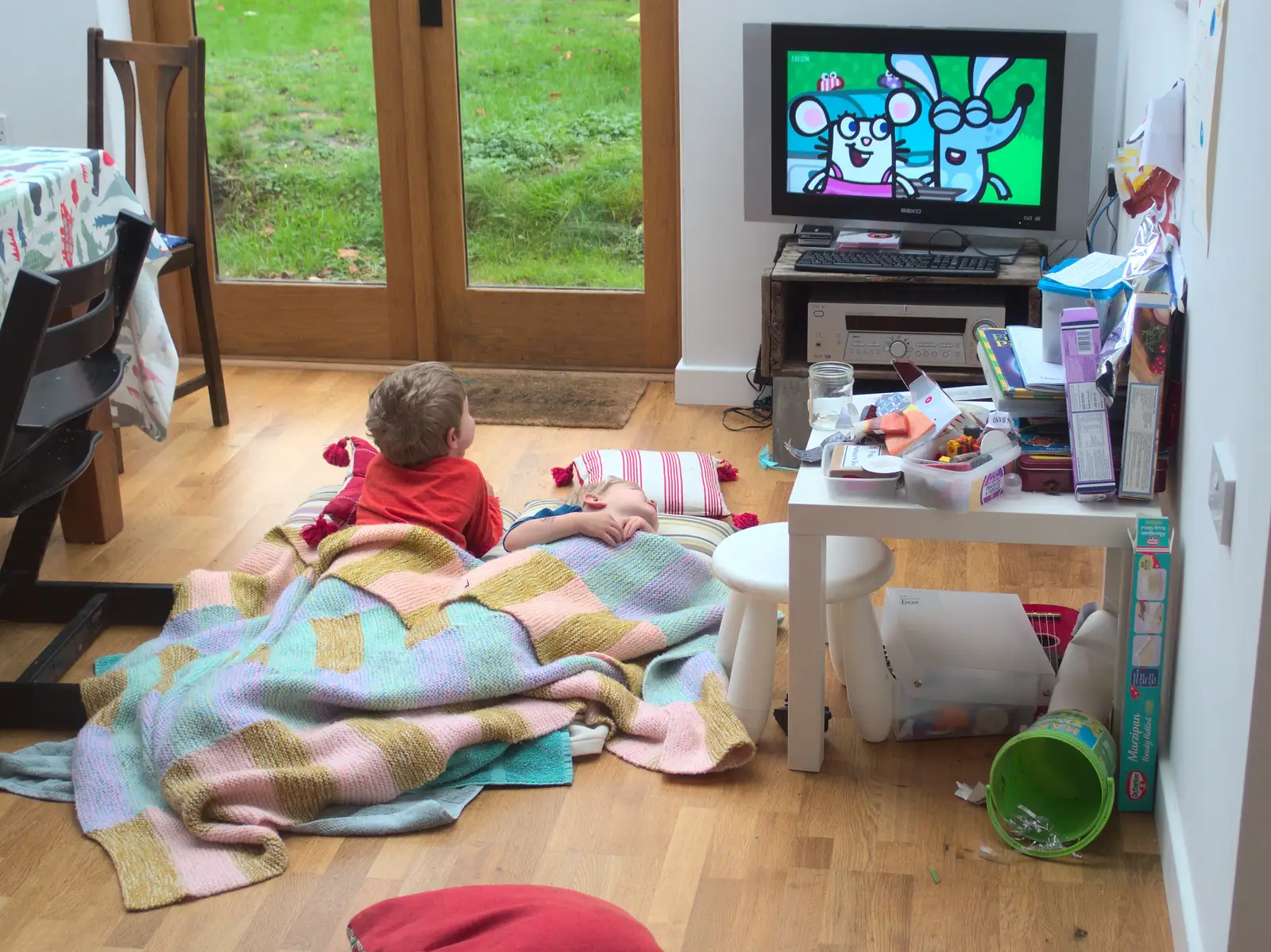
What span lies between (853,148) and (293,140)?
5.85ft

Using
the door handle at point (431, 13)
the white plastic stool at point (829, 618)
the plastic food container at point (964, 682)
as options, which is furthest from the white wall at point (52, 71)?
the plastic food container at point (964, 682)

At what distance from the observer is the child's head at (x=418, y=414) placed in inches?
103

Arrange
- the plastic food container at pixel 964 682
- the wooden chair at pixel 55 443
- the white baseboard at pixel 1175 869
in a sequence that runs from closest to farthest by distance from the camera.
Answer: the white baseboard at pixel 1175 869, the wooden chair at pixel 55 443, the plastic food container at pixel 964 682

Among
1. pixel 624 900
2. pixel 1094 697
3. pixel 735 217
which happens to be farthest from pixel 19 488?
pixel 735 217

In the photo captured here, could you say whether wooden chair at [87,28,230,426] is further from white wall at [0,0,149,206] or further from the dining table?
white wall at [0,0,149,206]

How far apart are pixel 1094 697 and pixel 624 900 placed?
30.7 inches

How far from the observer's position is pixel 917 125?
3510mm

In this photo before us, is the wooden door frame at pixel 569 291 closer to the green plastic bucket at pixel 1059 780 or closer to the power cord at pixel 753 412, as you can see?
the power cord at pixel 753 412

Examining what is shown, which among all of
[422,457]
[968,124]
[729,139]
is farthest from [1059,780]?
[729,139]

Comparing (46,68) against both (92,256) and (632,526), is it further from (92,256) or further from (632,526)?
(632,526)

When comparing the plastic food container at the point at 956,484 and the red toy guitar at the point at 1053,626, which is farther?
the red toy guitar at the point at 1053,626

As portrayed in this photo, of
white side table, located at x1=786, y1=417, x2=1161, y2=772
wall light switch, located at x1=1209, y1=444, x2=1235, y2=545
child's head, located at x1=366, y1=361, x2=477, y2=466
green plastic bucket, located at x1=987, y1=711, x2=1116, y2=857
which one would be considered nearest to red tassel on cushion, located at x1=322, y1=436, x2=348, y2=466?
child's head, located at x1=366, y1=361, x2=477, y2=466

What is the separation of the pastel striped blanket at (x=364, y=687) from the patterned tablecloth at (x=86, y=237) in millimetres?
625

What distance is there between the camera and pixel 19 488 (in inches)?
90.2
